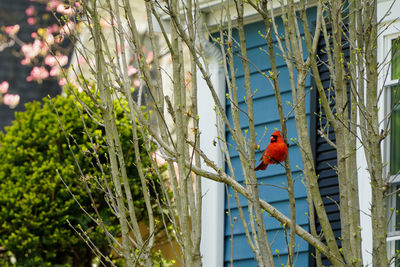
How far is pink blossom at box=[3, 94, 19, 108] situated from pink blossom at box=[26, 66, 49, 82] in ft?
1.35

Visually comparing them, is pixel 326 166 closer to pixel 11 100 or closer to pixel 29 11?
pixel 11 100

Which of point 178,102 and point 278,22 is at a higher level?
point 278,22

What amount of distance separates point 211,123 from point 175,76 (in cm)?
260

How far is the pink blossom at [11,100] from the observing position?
10.4m

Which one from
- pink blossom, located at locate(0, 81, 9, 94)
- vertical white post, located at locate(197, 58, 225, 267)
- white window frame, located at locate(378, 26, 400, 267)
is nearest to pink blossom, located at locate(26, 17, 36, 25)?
pink blossom, located at locate(0, 81, 9, 94)

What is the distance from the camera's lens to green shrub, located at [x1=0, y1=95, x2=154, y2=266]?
678 centimetres

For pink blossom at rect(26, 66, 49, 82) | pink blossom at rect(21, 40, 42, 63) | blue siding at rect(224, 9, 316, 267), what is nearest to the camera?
blue siding at rect(224, 9, 316, 267)

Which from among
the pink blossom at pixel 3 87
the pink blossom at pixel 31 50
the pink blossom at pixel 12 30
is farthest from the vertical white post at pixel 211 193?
the pink blossom at pixel 12 30

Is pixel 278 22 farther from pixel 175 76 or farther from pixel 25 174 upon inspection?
pixel 25 174

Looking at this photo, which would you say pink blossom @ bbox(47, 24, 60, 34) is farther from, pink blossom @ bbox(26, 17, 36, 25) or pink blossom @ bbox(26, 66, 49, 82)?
pink blossom @ bbox(26, 66, 49, 82)

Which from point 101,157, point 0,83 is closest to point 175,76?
point 101,157

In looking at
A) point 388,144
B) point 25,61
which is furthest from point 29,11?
point 388,144

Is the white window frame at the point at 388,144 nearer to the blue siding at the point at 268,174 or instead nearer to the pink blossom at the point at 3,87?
the blue siding at the point at 268,174

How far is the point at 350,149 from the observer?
2.67 metres
